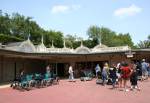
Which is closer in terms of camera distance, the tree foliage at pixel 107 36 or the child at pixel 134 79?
the child at pixel 134 79

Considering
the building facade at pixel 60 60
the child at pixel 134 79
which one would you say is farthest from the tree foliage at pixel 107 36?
the child at pixel 134 79

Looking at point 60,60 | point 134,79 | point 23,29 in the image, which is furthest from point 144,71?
point 23,29

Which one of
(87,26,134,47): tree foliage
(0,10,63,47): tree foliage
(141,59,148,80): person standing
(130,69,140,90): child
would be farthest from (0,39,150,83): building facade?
(87,26,134,47): tree foliage

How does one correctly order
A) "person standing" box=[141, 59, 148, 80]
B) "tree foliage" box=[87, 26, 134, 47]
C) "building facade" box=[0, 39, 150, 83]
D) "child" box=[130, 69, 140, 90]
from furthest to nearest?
"tree foliage" box=[87, 26, 134, 47] < "building facade" box=[0, 39, 150, 83] < "person standing" box=[141, 59, 148, 80] < "child" box=[130, 69, 140, 90]

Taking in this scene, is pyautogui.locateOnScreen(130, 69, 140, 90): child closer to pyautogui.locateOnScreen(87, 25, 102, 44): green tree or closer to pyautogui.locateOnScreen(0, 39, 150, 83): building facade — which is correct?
pyautogui.locateOnScreen(0, 39, 150, 83): building facade

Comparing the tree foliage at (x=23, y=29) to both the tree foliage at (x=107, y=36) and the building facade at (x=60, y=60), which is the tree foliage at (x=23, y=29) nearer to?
the tree foliage at (x=107, y=36)

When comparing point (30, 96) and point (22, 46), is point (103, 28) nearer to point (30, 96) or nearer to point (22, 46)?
point (22, 46)

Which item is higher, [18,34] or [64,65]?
[18,34]

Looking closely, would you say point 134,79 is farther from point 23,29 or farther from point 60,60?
point 23,29

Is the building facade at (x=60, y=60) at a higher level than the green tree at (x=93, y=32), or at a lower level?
lower

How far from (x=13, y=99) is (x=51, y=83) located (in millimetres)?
6928

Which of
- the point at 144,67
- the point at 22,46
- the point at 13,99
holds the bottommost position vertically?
the point at 13,99

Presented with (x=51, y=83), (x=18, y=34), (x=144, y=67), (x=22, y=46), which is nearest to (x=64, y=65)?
(x=22, y=46)

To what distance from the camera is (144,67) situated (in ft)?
69.2
